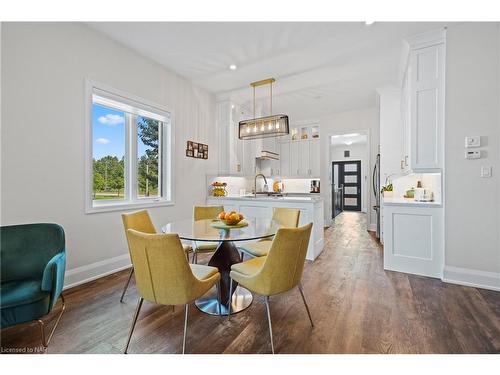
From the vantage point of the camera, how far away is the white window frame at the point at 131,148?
2805 millimetres

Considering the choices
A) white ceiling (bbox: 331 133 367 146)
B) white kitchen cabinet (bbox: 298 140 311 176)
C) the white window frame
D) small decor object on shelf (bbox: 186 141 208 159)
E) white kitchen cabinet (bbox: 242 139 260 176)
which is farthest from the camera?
white ceiling (bbox: 331 133 367 146)

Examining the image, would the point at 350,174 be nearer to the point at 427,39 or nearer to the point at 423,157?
the point at 423,157

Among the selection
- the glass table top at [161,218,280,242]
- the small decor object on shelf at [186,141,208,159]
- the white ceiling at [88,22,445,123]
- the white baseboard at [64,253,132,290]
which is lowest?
the white baseboard at [64,253,132,290]

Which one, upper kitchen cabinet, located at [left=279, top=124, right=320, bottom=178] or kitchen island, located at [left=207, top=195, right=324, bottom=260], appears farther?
upper kitchen cabinet, located at [left=279, top=124, right=320, bottom=178]

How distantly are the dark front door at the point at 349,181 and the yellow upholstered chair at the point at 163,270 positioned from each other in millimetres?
9186

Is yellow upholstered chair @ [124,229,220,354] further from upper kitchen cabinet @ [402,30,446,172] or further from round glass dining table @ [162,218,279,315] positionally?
upper kitchen cabinet @ [402,30,446,172]

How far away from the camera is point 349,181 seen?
33.0 feet

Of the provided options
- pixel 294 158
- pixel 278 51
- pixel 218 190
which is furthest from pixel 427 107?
pixel 294 158

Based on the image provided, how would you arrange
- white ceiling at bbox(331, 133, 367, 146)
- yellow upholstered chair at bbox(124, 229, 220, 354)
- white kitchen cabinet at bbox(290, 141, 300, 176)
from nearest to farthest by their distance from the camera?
yellow upholstered chair at bbox(124, 229, 220, 354)
white kitchen cabinet at bbox(290, 141, 300, 176)
white ceiling at bbox(331, 133, 367, 146)

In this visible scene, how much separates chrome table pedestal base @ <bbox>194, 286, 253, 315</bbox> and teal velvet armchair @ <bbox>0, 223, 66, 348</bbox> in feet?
3.65

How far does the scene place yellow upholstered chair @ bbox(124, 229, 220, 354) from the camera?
1474mm

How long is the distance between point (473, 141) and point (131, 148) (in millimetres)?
4228

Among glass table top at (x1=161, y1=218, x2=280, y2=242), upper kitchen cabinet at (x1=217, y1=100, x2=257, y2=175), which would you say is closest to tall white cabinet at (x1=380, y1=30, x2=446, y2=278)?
glass table top at (x1=161, y1=218, x2=280, y2=242)
